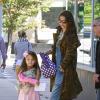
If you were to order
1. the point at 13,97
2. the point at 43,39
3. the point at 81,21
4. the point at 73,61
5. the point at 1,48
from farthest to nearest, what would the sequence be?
the point at 43,39, the point at 1,48, the point at 13,97, the point at 81,21, the point at 73,61

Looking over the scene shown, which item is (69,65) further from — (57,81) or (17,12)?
(17,12)

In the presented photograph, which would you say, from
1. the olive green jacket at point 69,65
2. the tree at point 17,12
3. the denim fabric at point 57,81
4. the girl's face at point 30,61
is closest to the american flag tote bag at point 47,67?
the denim fabric at point 57,81

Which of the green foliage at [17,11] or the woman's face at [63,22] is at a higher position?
the woman's face at [63,22]

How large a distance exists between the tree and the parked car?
2044cm

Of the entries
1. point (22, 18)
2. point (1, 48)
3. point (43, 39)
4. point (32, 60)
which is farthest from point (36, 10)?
point (32, 60)

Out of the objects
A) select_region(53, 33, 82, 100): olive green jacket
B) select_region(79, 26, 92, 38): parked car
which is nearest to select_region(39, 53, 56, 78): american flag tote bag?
select_region(53, 33, 82, 100): olive green jacket

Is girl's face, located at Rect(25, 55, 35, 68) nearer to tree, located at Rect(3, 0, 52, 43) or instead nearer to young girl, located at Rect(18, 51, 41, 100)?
young girl, located at Rect(18, 51, 41, 100)

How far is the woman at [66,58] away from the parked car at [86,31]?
2.17m

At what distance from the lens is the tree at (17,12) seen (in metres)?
30.1

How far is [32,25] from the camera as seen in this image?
31.2m

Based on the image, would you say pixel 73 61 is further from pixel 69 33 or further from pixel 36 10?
pixel 36 10

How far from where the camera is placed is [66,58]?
6957 mm

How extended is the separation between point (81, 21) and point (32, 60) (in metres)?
2.88

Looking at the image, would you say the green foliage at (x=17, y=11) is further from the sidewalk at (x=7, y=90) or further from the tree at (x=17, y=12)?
the sidewalk at (x=7, y=90)
